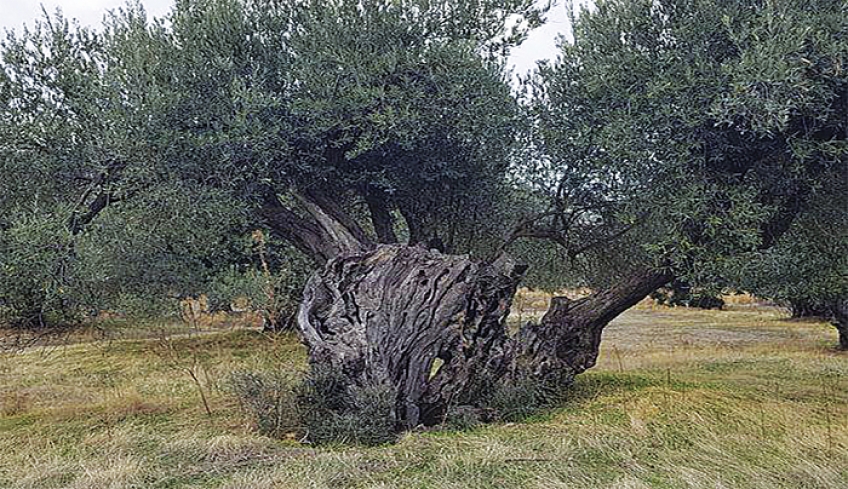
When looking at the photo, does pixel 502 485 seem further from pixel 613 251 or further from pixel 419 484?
pixel 613 251

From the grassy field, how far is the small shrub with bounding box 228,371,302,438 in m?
0.21

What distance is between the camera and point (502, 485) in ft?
19.1

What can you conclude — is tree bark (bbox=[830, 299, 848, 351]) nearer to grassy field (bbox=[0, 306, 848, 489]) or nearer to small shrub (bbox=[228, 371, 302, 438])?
grassy field (bbox=[0, 306, 848, 489])

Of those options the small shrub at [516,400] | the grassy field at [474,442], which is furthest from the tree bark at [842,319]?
the small shrub at [516,400]

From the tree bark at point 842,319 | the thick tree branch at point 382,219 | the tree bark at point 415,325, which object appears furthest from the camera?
the tree bark at point 842,319

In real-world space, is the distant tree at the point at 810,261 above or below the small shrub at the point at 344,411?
above

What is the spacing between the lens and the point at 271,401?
766cm

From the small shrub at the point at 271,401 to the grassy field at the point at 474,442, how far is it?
208 mm

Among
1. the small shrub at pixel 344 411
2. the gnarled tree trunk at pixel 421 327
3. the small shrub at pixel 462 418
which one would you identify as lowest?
the small shrub at pixel 462 418

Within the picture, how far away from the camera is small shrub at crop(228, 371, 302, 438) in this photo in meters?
7.45

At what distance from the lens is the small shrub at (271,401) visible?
7445mm

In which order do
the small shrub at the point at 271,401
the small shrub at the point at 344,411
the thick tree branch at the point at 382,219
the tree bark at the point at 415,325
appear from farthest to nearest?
1. the thick tree branch at the point at 382,219
2. the tree bark at the point at 415,325
3. the small shrub at the point at 271,401
4. the small shrub at the point at 344,411

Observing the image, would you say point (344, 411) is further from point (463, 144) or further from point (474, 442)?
point (463, 144)

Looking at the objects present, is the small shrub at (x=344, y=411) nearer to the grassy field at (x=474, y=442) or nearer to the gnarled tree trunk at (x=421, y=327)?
the gnarled tree trunk at (x=421, y=327)
